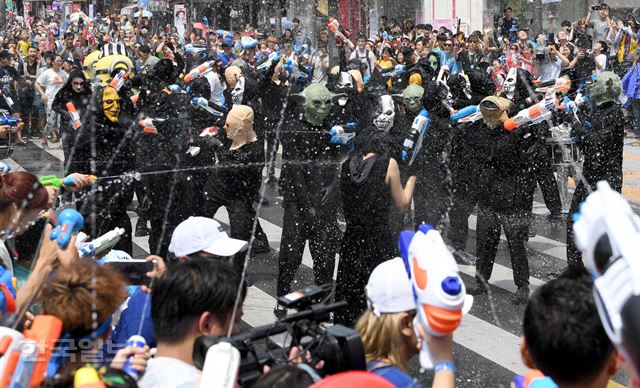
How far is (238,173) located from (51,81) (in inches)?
466

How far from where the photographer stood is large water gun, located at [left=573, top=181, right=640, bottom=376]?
1.59 meters

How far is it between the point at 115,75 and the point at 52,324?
6.75 meters

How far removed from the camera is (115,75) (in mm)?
9500

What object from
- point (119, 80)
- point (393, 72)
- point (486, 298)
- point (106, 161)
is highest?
point (119, 80)

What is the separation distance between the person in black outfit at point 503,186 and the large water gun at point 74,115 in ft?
11.0

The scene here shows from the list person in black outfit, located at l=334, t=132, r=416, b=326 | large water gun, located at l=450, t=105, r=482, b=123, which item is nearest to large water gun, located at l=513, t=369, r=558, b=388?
person in black outfit, located at l=334, t=132, r=416, b=326

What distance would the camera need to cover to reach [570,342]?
251 cm

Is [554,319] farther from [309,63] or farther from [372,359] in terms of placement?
[309,63]

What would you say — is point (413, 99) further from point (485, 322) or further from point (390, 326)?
point (390, 326)

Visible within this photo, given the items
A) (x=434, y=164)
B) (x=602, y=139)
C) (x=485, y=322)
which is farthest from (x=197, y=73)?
(x=485, y=322)

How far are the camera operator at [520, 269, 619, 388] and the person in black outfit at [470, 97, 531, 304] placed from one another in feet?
16.9

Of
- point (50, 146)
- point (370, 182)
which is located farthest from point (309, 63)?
point (370, 182)

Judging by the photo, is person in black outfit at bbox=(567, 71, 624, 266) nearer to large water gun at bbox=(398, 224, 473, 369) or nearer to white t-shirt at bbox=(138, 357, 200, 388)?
white t-shirt at bbox=(138, 357, 200, 388)

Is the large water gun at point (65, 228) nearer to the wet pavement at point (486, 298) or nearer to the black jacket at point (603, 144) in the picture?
the wet pavement at point (486, 298)
